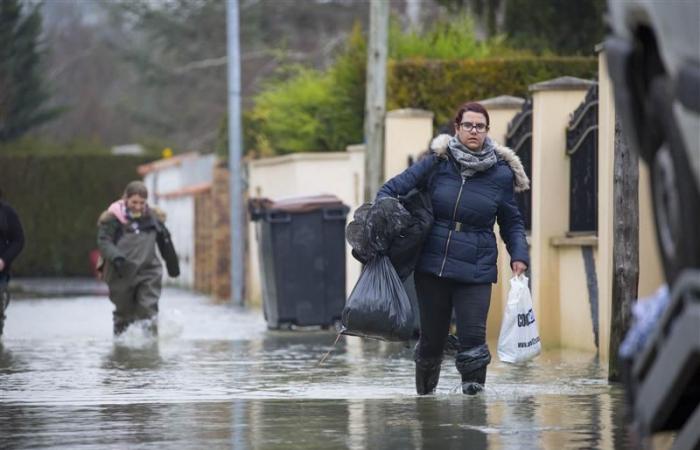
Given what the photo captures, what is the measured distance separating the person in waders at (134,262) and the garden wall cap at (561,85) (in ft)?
14.2

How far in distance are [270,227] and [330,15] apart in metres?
34.4

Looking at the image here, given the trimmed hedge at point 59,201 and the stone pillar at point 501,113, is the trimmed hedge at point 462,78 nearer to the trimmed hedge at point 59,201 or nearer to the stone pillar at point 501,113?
the stone pillar at point 501,113

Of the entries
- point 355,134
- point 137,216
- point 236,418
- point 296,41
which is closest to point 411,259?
point 236,418

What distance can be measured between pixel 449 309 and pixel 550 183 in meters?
5.24

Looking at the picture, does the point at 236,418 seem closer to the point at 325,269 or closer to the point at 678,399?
the point at 678,399

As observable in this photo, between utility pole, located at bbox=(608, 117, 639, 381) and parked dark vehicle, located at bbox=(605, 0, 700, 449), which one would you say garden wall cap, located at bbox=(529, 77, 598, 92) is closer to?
utility pole, located at bbox=(608, 117, 639, 381)

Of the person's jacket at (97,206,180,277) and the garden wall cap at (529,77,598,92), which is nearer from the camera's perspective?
the garden wall cap at (529,77,598,92)

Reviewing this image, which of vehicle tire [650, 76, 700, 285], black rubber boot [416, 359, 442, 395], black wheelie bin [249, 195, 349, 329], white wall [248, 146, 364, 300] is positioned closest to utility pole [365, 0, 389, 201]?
black wheelie bin [249, 195, 349, 329]

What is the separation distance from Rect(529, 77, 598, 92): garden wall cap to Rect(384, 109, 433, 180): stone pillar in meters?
4.32

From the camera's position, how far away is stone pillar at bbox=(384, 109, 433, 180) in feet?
66.7

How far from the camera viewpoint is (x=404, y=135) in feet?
67.2

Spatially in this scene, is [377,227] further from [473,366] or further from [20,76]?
[20,76]

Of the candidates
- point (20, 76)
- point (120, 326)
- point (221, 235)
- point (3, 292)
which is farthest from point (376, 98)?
point (20, 76)

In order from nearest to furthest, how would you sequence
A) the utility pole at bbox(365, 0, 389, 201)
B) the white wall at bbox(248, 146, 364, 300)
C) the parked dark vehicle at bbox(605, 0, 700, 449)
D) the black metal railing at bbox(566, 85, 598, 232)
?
the parked dark vehicle at bbox(605, 0, 700, 449), the black metal railing at bbox(566, 85, 598, 232), the utility pole at bbox(365, 0, 389, 201), the white wall at bbox(248, 146, 364, 300)
